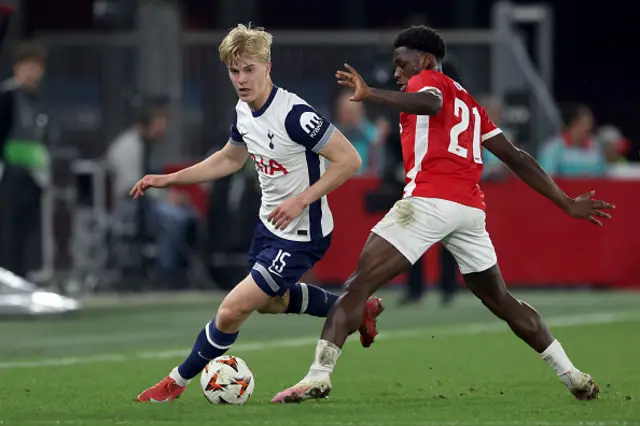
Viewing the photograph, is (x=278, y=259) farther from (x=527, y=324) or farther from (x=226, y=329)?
(x=527, y=324)

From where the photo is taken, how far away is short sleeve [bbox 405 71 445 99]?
9.07m

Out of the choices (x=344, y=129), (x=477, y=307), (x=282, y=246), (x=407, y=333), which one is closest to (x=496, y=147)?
(x=282, y=246)

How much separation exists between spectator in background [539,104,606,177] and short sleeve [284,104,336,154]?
11.8 meters

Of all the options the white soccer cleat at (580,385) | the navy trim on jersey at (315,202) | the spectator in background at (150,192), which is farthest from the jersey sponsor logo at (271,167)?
the spectator in background at (150,192)

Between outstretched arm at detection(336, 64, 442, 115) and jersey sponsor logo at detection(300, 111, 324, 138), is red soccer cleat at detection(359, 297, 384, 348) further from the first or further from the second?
outstretched arm at detection(336, 64, 442, 115)

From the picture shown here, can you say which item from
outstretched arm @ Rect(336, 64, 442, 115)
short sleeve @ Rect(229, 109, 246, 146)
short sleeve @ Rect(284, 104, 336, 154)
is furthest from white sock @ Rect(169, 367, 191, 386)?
outstretched arm @ Rect(336, 64, 442, 115)

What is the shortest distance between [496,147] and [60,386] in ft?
10.6

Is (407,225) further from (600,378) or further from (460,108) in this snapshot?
(600,378)

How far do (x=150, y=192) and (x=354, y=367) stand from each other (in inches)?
342

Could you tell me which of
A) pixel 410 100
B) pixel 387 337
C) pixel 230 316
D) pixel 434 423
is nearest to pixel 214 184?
pixel 387 337

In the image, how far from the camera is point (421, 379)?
1104cm

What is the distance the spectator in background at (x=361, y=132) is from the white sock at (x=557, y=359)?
10538mm

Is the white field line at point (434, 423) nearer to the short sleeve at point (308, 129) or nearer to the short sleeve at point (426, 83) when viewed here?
the short sleeve at point (308, 129)

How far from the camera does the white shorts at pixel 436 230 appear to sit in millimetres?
9242
